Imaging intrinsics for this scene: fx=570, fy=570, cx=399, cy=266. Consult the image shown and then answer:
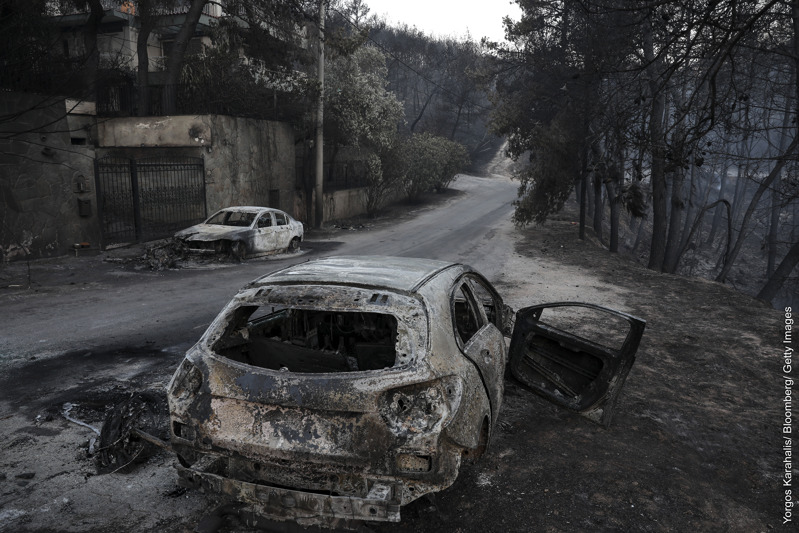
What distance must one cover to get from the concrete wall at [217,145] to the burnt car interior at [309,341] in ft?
49.7

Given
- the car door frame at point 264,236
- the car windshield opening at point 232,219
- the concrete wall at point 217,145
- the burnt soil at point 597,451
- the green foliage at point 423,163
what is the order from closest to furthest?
the burnt soil at point 597,451
the car door frame at point 264,236
the car windshield opening at point 232,219
the concrete wall at point 217,145
the green foliage at point 423,163

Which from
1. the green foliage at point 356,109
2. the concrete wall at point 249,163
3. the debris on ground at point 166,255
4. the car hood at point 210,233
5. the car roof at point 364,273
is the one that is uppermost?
the green foliage at point 356,109

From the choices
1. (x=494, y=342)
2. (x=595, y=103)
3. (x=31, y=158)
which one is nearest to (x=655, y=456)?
(x=494, y=342)

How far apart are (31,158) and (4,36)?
280 centimetres

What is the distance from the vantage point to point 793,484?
14.6ft

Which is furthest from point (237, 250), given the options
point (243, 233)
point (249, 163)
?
point (249, 163)

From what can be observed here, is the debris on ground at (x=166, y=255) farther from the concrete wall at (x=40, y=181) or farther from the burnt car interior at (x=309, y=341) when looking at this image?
the burnt car interior at (x=309, y=341)

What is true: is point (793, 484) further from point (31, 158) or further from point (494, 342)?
point (31, 158)

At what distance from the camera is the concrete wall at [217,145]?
18.5m

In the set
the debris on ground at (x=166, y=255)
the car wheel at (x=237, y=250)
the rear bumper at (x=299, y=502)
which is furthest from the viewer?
the car wheel at (x=237, y=250)

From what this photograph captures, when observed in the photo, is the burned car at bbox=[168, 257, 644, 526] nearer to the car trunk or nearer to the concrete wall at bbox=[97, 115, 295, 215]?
the car trunk

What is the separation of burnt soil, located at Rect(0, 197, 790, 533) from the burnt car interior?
1.06 metres

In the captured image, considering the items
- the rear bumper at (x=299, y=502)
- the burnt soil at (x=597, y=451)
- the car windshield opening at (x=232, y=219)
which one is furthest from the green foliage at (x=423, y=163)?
the rear bumper at (x=299, y=502)

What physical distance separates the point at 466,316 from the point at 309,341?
57.4 inches
